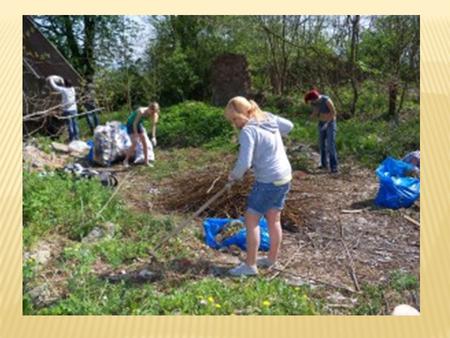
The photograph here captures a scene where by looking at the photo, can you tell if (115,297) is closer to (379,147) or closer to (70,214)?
(70,214)

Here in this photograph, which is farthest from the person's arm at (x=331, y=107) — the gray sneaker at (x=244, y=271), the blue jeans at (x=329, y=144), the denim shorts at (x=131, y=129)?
the gray sneaker at (x=244, y=271)

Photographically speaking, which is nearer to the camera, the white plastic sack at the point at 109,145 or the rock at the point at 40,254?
the rock at the point at 40,254

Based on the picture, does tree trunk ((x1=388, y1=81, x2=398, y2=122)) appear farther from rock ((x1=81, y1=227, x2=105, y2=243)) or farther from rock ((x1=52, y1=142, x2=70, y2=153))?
rock ((x1=81, y1=227, x2=105, y2=243))

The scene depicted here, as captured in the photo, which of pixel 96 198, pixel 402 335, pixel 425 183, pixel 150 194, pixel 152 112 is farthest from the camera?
pixel 152 112

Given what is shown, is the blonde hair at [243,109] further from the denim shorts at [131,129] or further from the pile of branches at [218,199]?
the denim shorts at [131,129]

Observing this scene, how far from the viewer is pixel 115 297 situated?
13.2 feet

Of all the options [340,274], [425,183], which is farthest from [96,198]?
[425,183]

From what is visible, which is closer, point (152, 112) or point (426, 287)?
point (426, 287)

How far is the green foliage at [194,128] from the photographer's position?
11.4m

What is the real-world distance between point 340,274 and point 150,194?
3230 mm

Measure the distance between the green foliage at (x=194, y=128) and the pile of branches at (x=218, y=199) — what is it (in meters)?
4.00

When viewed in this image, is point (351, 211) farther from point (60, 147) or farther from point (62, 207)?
point (60, 147)

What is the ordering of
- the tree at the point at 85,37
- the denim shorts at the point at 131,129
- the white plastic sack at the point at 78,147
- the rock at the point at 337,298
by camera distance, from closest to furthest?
the rock at the point at 337,298, the denim shorts at the point at 131,129, the white plastic sack at the point at 78,147, the tree at the point at 85,37

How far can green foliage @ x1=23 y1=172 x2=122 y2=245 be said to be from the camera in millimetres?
5203
